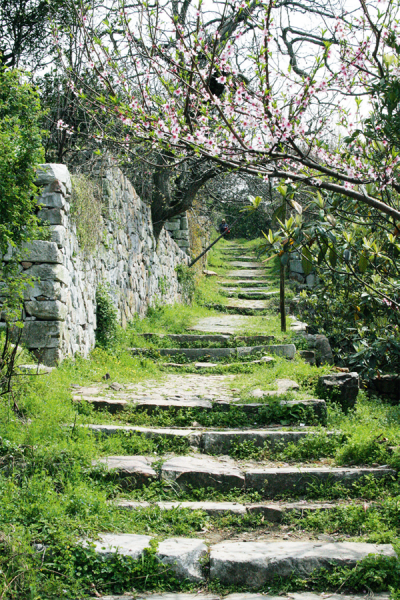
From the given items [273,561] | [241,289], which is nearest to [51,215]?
[273,561]

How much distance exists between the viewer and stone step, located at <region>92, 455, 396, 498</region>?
393 centimetres

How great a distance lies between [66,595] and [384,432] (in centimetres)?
309

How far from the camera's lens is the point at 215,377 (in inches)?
271

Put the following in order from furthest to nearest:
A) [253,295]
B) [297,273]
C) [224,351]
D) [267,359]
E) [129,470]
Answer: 1. [297,273]
2. [253,295]
3. [224,351]
4. [267,359]
5. [129,470]

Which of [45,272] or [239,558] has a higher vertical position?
[45,272]

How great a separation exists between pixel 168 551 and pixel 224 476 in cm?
104

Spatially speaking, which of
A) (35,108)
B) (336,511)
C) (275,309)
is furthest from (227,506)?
(275,309)

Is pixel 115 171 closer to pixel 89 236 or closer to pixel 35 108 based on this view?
pixel 89 236

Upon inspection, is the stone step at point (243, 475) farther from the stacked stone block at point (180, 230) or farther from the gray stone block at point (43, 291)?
the stacked stone block at point (180, 230)

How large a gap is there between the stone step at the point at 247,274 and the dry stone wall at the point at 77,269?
6.23 meters

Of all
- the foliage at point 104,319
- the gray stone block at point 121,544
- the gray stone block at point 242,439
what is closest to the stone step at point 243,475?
the gray stone block at point 242,439

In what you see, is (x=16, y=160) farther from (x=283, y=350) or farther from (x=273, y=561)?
(x=283, y=350)

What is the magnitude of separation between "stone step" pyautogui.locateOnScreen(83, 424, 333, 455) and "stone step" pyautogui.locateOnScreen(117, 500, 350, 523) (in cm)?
87

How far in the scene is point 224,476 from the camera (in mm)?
3980
